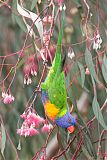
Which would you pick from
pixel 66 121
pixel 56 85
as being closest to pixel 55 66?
pixel 56 85

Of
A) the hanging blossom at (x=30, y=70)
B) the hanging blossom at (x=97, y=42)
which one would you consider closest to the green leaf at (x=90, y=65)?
the hanging blossom at (x=97, y=42)

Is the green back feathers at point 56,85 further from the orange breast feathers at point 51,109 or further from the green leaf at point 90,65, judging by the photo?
the green leaf at point 90,65

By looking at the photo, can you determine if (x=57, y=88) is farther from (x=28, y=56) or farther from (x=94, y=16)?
(x=94, y=16)

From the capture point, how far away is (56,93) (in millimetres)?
1419

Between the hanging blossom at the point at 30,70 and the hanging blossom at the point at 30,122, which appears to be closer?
the hanging blossom at the point at 30,122

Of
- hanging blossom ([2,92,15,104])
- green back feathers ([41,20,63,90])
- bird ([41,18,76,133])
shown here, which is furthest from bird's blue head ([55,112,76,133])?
hanging blossom ([2,92,15,104])

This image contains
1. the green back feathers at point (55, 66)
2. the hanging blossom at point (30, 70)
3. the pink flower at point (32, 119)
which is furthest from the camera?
the hanging blossom at point (30, 70)

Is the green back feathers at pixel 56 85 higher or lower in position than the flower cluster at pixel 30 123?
higher

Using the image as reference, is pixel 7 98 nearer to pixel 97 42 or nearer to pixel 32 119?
pixel 32 119

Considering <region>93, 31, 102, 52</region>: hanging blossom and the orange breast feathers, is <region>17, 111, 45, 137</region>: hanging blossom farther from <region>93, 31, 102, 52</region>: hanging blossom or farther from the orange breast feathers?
<region>93, 31, 102, 52</region>: hanging blossom

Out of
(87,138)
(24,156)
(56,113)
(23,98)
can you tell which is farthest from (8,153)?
(56,113)

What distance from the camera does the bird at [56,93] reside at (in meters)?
1.40

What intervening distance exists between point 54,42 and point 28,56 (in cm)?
22

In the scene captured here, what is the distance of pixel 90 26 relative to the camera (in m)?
1.91
